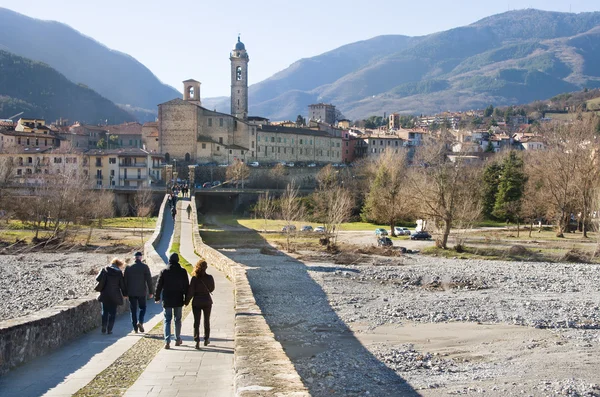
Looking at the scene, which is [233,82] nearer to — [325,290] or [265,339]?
[325,290]

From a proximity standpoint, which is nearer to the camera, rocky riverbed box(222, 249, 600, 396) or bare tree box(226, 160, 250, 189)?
rocky riverbed box(222, 249, 600, 396)

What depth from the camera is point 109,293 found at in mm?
12867

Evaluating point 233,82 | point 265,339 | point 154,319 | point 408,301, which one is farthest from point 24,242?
point 233,82

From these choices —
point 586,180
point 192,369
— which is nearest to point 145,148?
point 586,180

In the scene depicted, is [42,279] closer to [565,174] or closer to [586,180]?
[586,180]

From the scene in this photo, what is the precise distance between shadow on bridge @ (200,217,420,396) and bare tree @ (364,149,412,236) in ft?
85.5

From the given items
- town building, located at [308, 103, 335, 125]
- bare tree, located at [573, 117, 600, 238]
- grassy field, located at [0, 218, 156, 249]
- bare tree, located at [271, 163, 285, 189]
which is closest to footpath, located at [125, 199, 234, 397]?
grassy field, located at [0, 218, 156, 249]

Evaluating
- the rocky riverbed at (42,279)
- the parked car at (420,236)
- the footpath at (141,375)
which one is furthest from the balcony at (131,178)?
the footpath at (141,375)

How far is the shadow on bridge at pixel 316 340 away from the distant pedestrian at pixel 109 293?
12.9ft

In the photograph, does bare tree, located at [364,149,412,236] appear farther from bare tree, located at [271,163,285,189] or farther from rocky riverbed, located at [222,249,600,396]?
rocky riverbed, located at [222,249,600,396]

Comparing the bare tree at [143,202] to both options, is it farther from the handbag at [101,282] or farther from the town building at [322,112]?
the town building at [322,112]

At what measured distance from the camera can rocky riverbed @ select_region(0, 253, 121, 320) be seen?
23125mm

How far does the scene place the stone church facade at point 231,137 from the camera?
9412 cm

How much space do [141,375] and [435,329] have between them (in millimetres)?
11836
